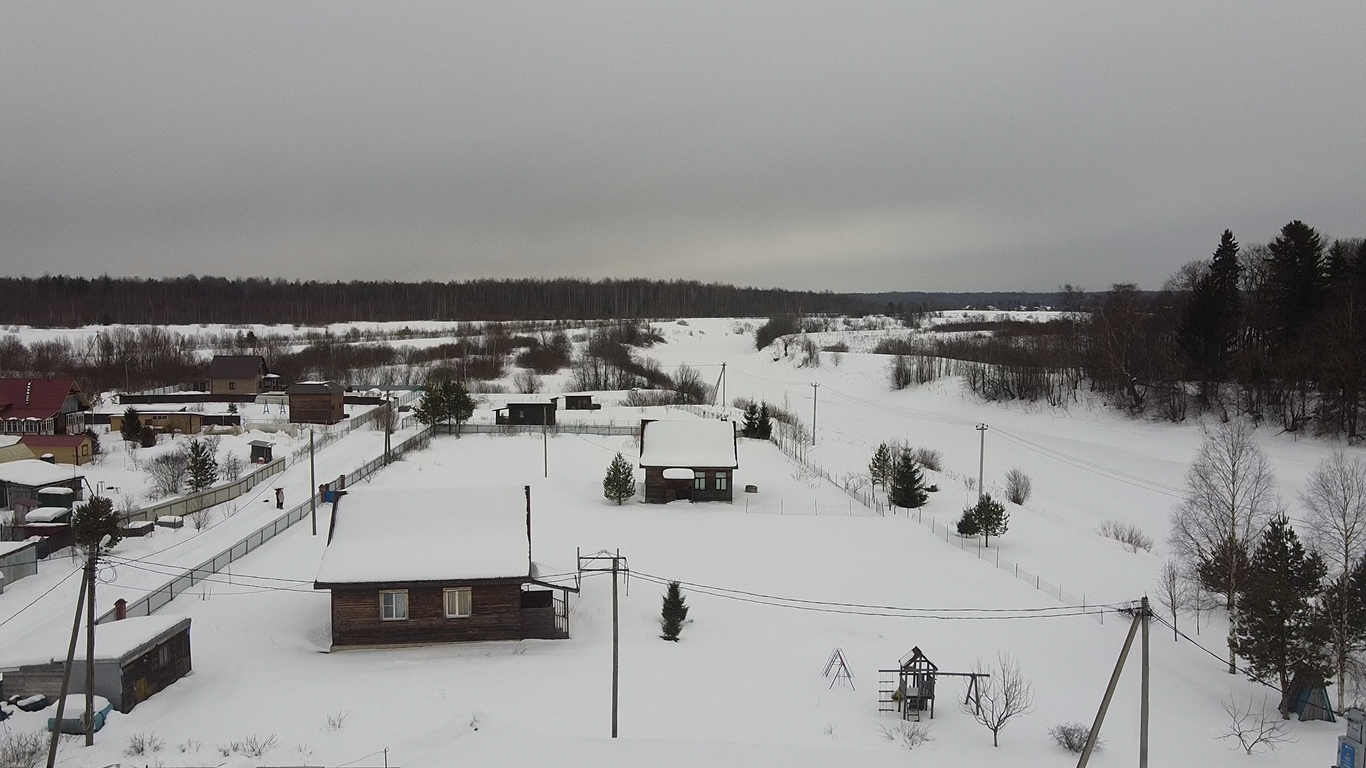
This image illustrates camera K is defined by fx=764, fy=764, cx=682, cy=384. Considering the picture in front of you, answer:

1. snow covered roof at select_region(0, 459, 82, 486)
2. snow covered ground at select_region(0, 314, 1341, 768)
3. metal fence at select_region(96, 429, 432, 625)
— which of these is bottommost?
snow covered ground at select_region(0, 314, 1341, 768)

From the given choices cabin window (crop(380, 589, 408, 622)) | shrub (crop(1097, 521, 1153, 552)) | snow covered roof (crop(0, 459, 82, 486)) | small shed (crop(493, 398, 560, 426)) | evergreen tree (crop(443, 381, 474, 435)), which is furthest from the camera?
small shed (crop(493, 398, 560, 426))

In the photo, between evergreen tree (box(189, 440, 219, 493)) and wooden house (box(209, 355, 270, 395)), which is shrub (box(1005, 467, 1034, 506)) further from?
wooden house (box(209, 355, 270, 395))

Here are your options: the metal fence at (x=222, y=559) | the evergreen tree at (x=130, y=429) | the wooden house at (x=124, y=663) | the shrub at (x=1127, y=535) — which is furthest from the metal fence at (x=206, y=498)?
the shrub at (x=1127, y=535)

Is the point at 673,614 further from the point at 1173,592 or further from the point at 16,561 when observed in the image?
the point at 16,561

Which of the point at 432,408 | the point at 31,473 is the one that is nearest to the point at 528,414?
the point at 432,408

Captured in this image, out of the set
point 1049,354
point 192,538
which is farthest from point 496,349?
point 192,538

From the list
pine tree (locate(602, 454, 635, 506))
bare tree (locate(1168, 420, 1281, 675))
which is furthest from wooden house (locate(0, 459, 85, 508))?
bare tree (locate(1168, 420, 1281, 675))

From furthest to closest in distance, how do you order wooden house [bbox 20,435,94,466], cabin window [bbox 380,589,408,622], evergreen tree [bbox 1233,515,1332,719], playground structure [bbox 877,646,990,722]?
wooden house [bbox 20,435,94,466] < cabin window [bbox 380,589,408,622] < evergreen tree [bbox 1233,515,1332,719] < playground structure [bbox 877,646,990,722]
